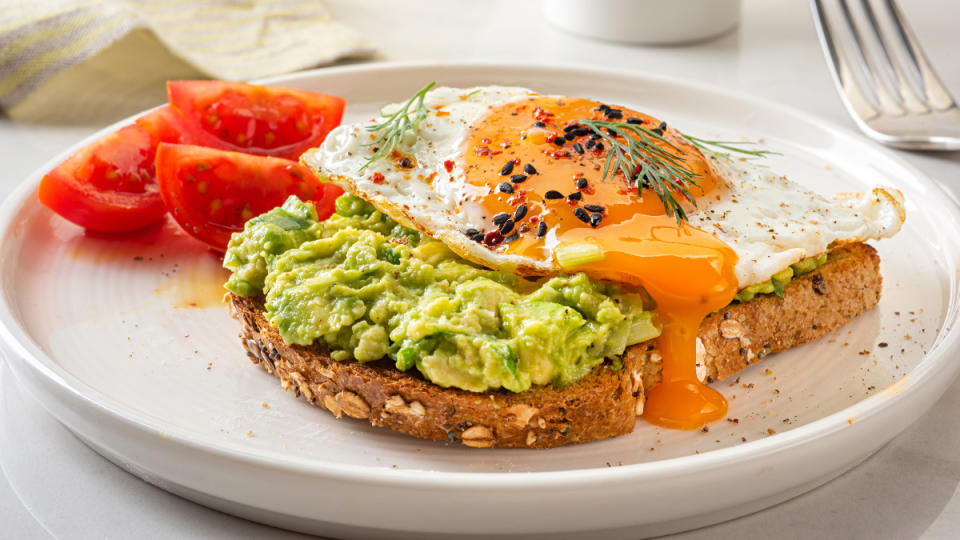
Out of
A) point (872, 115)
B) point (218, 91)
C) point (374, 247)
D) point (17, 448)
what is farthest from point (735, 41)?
point (17, 448)

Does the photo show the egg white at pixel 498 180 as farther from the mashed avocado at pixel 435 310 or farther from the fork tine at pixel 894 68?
the fork tine at pixel 894 68

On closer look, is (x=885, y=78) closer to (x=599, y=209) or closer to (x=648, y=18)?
(x=648, y=18)

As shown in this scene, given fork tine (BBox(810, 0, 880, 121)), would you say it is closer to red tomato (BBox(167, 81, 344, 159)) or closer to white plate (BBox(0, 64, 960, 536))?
white plate (BBox(0, 64, 960, 536))

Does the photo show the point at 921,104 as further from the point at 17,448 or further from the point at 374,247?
the point at 17,448

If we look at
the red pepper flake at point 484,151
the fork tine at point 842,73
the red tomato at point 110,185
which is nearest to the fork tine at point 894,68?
the fork tine at point 842,73

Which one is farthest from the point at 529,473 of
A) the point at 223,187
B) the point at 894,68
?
the point at 894,68

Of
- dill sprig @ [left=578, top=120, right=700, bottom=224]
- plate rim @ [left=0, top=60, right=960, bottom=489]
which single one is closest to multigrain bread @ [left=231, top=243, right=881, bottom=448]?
plate rim @ [left=0, top=60, right=960, bottom=489]
